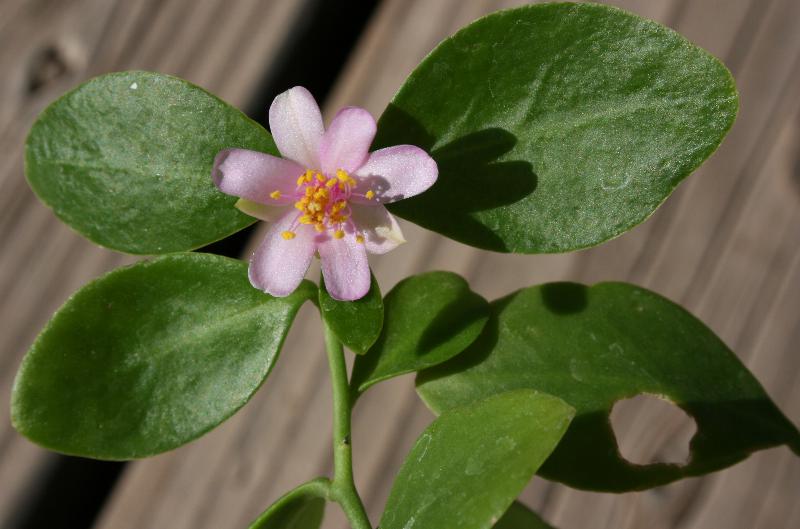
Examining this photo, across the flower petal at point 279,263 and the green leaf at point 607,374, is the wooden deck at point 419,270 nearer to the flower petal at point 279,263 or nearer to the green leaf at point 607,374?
the green leaf at point 607,374

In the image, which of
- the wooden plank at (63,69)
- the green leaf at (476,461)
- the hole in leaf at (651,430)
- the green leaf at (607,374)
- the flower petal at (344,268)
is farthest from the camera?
the wooden plank at (63,69)

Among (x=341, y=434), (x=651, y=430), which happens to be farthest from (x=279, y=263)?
(x=651, y=430)

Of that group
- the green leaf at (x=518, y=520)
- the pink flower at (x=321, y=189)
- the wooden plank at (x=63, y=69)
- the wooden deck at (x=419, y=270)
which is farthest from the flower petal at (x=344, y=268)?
the wooden plank at (x=63, y=69)

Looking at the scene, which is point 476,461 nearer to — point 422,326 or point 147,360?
point 422,326

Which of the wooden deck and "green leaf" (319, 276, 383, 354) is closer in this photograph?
"green leaf" (319, 276, 383, 354)

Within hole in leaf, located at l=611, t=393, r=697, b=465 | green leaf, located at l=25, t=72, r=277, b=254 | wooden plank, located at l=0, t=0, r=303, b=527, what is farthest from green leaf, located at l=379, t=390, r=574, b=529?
wooden plank, located at l=0, t=0, r=303, b=527

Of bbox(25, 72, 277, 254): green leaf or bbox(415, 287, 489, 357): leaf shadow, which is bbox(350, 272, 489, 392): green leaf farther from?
bbox(25, 72, 277, 254): green leaf

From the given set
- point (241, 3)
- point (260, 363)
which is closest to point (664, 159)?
point (260, 363)
